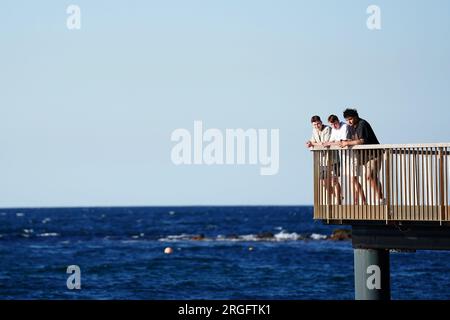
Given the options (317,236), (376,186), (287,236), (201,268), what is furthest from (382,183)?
(287,236)

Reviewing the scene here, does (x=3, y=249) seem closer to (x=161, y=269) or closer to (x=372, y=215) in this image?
(x=161, y=269)

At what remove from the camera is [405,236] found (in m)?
26.2

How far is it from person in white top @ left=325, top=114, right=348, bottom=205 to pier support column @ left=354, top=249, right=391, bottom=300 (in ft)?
4.13

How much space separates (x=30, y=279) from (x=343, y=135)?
4685 cm

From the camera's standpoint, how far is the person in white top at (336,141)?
87.0 feet

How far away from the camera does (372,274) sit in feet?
87.5

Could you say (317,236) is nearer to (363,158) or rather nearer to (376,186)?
(363,158)

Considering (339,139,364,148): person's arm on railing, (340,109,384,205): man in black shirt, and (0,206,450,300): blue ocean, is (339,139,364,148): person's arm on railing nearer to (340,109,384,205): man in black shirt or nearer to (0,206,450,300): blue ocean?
(340,109,384,205): man in black shirt

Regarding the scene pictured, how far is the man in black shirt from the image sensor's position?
86.1 ft

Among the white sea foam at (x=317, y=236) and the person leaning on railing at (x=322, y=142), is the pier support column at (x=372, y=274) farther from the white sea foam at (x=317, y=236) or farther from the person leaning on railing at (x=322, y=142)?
the white sea foam at (x=317, y=236)

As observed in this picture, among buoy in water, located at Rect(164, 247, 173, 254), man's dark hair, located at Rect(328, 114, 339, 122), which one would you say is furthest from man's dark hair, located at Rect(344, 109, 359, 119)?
buoy in water, located at Rect(164, 247, 173, 254)

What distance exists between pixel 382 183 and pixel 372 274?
1943 millimetres
